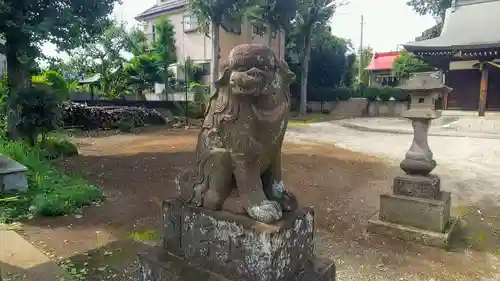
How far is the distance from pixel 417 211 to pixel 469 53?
50.0ft

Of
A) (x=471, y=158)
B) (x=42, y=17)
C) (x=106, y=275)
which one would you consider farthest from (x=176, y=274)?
(x=471, y=158)

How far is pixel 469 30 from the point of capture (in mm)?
18031

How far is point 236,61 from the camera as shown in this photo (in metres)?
1.92

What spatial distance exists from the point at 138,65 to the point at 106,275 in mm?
19102

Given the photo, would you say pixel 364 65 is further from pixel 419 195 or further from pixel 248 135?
pixel 248 135

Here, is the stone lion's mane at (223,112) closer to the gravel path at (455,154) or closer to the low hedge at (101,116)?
the gravel path at (455,154)

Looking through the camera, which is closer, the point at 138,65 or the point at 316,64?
the point at 138,65

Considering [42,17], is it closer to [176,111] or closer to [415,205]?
[415,205]

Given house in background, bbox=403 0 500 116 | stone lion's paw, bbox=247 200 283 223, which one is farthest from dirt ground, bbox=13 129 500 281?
house in background, bbox=403 0 500 116

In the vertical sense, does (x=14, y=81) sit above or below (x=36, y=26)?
below

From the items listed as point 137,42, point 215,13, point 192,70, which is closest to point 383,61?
point 192,70

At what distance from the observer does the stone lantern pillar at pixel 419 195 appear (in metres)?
4.21

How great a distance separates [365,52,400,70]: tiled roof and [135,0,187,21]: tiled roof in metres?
20.1

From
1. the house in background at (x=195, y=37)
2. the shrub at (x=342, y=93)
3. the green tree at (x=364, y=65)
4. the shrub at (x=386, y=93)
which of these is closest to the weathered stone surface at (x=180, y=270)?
the house in background at (x=195, y=37)
